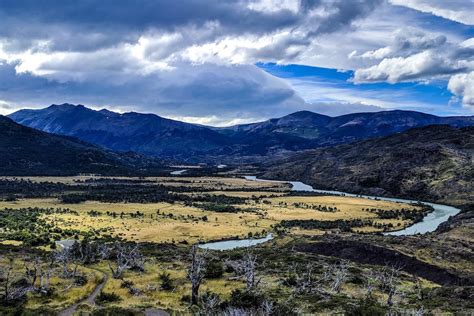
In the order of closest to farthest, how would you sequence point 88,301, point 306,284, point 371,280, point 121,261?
point 88,301 → point 306,284 → point 121,261 → point 371,280

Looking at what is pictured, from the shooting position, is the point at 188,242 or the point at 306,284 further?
the point at 188,242

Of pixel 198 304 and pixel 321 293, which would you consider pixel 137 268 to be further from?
pixel 321 293

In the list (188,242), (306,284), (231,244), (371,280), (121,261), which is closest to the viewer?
(306,284)

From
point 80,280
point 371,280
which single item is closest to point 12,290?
point 80,280

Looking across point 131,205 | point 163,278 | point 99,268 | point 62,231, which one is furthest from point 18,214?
point 163,278

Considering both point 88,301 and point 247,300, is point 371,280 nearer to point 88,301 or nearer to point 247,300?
point 247,300

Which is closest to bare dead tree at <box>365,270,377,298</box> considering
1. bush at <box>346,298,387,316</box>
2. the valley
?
the valley

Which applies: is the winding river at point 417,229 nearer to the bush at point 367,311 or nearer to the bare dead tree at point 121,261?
the bare dead tree at point 121,261

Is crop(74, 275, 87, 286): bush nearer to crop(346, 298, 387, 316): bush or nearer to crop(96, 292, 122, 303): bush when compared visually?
crop(96, 292, 122, 303): bush

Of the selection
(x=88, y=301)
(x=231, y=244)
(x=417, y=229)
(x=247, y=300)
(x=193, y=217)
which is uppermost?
(x=247, y=300)

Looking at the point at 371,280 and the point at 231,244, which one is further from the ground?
the point at 371,280

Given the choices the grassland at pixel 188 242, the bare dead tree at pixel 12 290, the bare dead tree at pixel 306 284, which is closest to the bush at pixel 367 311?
the grassland at pixel 188 242
